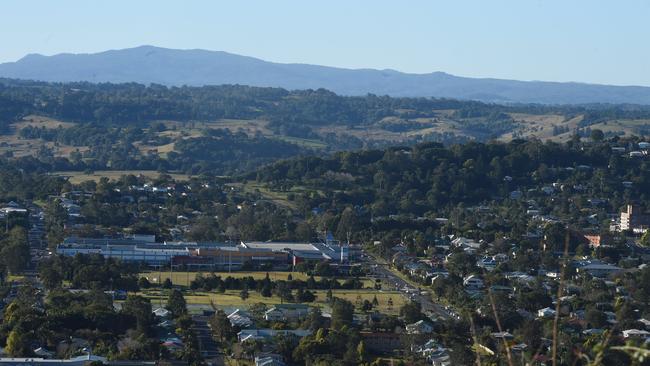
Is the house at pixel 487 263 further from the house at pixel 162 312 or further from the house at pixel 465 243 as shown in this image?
the house at pixel 162 312

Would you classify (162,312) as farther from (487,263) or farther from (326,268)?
(487,263)

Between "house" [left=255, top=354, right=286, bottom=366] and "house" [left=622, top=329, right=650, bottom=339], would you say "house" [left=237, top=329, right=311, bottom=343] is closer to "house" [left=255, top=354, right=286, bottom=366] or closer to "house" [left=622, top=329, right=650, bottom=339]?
A: "house" [left=255, top=354, right=286, bottom=366]

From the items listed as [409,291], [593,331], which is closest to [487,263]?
[409,291]

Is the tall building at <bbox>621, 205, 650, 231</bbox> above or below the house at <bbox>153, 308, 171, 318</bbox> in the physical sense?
below

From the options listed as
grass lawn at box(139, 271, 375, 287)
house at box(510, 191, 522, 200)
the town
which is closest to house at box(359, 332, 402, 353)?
the town

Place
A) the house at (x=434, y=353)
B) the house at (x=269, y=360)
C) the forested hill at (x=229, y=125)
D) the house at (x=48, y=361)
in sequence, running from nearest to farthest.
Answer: the house at (x=48, y=361) → the house at (x=269, y=360) → the house at (x=434, y=353) → the forested hill at (x=229, y=125)

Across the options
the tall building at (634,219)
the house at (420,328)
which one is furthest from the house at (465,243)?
the house at (420,328)
